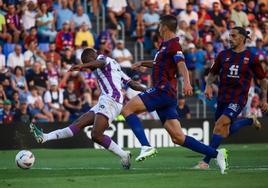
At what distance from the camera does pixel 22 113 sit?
2541cm

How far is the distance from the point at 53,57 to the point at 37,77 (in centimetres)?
102

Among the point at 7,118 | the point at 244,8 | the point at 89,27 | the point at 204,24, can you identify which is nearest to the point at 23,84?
the point at 7,118

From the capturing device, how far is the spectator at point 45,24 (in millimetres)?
27812

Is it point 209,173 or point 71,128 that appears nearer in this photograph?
point 209,173

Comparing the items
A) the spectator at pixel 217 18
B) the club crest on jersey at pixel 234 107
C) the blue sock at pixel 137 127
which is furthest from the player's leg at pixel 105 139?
the spectator at pixel 217 18

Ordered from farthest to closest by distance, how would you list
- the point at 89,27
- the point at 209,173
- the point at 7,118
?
the point at 89,27, the point at 7,118, the point at 209,173

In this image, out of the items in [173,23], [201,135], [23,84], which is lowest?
[201,135]

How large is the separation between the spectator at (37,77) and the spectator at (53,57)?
0.68m

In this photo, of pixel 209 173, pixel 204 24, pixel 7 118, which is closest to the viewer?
pixel 209 173

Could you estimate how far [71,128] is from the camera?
17.3 metres

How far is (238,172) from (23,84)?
1237 cm

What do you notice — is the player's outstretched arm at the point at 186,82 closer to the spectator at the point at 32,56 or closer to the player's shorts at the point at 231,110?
the player's shorts at the point at 231,110

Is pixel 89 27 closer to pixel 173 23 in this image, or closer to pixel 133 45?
pixel 133 45

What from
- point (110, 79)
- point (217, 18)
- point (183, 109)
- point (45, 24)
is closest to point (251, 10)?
point (217, 18)
